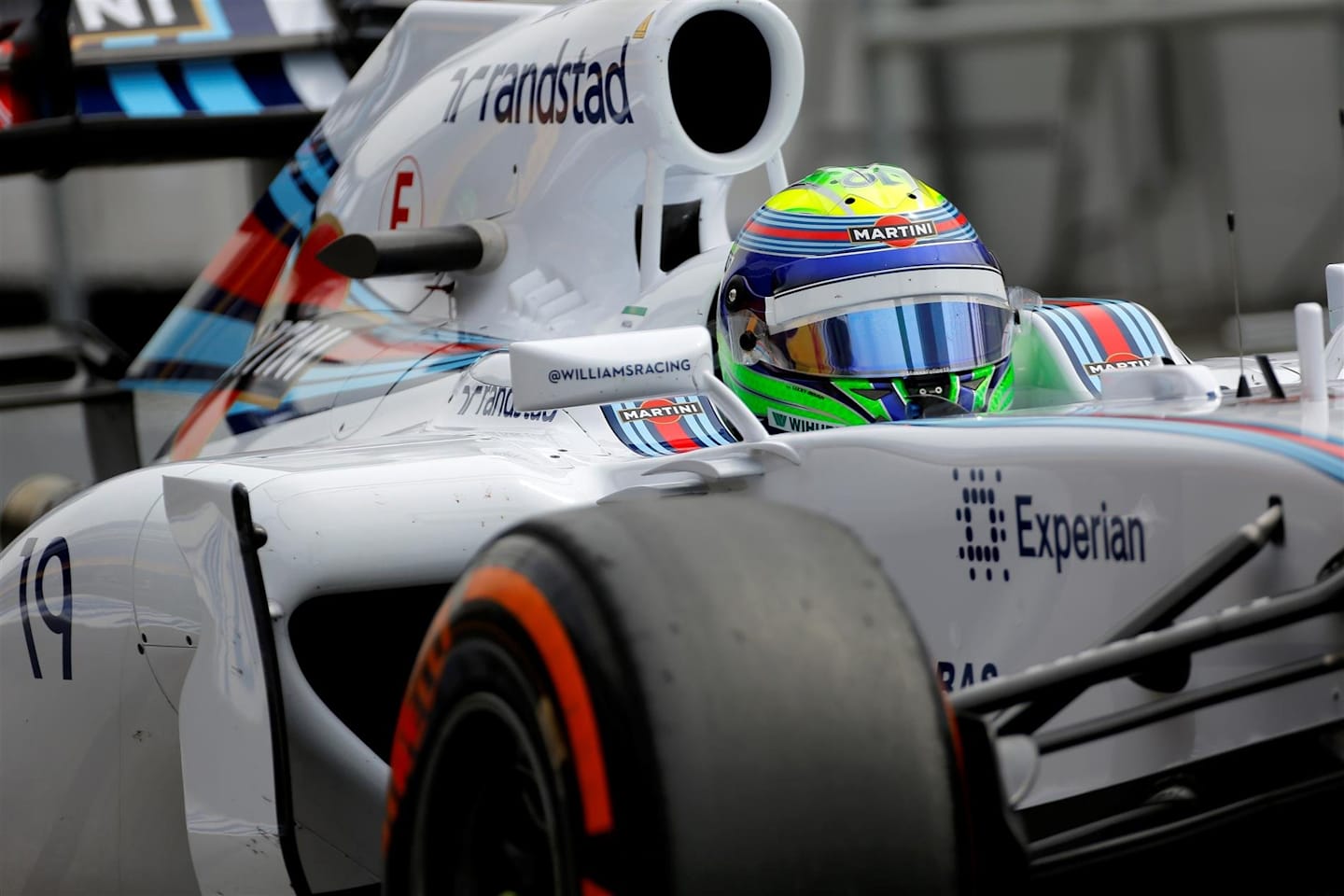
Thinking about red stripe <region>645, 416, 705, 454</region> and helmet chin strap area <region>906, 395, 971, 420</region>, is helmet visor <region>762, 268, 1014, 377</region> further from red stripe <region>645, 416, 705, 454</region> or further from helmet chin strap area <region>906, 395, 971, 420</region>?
red stripe <region>645, 416, 705, 454</region>

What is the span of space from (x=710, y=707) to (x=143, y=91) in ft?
16.4

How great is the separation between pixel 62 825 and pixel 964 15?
10.9 m

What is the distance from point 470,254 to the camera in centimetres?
414

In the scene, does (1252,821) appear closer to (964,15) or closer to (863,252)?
(863,252)

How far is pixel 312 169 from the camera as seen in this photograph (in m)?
5.06

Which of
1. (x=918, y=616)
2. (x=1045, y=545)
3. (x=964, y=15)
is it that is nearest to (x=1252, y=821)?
(x=1045, y=545)

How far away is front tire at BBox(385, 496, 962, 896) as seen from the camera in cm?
133

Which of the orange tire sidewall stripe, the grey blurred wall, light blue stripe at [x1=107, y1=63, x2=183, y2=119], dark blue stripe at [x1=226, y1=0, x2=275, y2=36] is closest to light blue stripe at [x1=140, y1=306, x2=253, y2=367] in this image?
light blue stripe at [x1=107, y1=63, x2=183, y2=119]

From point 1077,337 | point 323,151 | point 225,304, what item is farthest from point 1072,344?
point 225,304

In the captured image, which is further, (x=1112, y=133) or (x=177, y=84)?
(x=1112, y=133)

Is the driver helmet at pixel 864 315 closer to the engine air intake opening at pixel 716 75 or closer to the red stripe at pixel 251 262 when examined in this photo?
the engine air intake opening at pixel 716 75

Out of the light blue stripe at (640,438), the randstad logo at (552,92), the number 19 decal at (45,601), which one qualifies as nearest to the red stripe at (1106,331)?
the light blue stripe at (640,438)

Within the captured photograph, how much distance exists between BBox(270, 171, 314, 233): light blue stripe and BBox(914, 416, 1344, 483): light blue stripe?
10.9 feet

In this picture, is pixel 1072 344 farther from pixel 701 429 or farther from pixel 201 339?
pixel 201 339
